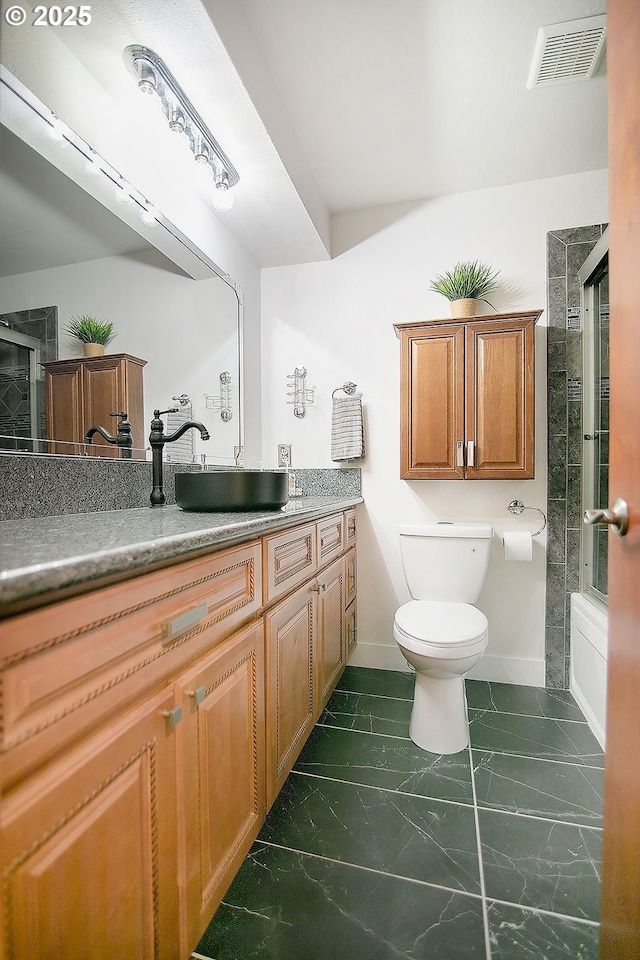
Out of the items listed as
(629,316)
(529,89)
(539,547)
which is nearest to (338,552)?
(539,547)

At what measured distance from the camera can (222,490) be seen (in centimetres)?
146

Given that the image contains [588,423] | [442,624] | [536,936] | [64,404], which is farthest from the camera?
[588,423]

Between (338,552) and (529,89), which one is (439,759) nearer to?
(338,552)

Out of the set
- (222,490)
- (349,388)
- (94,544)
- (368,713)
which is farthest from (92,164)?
(368,713)

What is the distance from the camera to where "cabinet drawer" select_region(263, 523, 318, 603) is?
1340 millimetres

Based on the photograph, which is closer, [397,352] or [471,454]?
[471,454]

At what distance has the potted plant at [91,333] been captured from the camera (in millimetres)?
1407

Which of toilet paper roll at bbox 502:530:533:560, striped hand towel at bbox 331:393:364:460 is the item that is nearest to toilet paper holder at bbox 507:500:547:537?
toilet paper roll at bbox 502:530:533:560

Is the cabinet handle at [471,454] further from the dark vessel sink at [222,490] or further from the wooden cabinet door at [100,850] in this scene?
the wooden cabinet door at [100,850]

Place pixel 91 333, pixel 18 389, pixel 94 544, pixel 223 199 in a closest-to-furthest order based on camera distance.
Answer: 1. pixel 94 544
2. pixel 18 389
3. pixel 91 333
4. pixel 223 199

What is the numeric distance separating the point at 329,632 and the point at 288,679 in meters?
0.54

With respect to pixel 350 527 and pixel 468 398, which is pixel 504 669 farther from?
pixel 468 398

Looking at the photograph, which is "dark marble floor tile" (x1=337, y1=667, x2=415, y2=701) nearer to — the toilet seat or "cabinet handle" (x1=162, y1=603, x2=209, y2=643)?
the toilet seat

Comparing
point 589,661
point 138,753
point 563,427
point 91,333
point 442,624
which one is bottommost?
point 589,661
